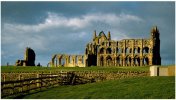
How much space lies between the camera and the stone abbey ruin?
11000 centimetres

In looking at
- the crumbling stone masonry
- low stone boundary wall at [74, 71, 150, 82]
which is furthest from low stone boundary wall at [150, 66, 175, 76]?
the crumbling stone masonry

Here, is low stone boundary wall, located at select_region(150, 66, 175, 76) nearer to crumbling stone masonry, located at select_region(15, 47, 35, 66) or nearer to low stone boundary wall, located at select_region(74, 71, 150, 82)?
low stone boundary wall, located at select_region(74, 71, 150, 82)

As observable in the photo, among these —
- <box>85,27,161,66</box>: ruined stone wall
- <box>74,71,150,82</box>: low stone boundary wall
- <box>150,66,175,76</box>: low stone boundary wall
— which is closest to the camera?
<box>150,66,175,76</box>: low stone boundary wall

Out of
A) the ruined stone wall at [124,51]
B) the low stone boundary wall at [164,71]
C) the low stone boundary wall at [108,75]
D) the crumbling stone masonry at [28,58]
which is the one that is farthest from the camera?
the ruined stone wall at [124,51]

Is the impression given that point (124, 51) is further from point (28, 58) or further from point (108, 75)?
point (108, 75)

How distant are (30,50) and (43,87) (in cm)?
6960

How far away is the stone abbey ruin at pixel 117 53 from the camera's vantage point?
361 ft

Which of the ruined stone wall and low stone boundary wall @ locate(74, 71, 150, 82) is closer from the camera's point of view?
low stone boundary wall @ locate(74, 71, 150, 82)

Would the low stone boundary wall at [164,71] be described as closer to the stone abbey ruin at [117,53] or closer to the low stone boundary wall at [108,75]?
the low stone boundary wall at [108,75]

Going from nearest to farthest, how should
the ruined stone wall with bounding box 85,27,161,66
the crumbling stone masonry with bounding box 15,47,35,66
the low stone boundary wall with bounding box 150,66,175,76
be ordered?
1. the low stone boundary wall with bounding box 150,66,175,76
2. the crumbling stone masonry with bounding box 15,47,35,66
3. the ruined stone wall with bounding box 85,27,161,66

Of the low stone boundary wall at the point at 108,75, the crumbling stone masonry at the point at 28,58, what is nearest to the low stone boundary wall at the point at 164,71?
the low stone boundary wall at the point at 108,75

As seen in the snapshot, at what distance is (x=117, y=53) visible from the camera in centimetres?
11406

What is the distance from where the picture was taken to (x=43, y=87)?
3569 centimetres

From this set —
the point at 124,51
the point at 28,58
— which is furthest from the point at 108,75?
the point at 124,51
